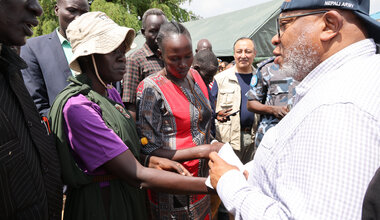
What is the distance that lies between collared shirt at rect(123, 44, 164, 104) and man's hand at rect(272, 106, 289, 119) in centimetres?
147

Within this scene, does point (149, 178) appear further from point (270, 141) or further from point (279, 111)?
point (279, 111)

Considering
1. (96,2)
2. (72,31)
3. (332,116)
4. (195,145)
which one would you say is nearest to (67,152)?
(72,31)

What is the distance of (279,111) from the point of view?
3.23 meters

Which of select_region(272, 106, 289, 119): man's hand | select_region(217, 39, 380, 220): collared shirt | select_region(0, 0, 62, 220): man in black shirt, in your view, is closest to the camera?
select_region(217, 39, 380, 220): collared shirt

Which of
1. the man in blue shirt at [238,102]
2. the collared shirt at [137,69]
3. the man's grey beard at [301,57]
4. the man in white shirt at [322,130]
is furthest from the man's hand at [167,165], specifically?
the man in blue shirt at [238,102]

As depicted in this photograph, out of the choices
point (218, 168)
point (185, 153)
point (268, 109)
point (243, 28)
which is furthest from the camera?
point (243, 28)

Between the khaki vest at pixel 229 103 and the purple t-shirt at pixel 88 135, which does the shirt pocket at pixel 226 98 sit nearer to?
the khaki vest at pixel 229 103

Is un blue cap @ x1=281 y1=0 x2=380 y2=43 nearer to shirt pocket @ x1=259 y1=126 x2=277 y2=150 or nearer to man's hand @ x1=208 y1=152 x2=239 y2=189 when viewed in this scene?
shirt pocket @ x1=259 y1=126 x2=277 y2=150

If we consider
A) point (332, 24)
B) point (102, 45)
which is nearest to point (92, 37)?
point (102, 45)

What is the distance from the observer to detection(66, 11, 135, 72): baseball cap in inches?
66.7

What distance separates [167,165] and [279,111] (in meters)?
1.81

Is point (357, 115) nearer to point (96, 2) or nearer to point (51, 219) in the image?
point (51, 219)

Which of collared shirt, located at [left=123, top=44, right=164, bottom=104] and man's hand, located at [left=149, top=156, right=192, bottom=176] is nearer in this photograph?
man's hand, located at [left=149, top=156, right=192, bottom=176]

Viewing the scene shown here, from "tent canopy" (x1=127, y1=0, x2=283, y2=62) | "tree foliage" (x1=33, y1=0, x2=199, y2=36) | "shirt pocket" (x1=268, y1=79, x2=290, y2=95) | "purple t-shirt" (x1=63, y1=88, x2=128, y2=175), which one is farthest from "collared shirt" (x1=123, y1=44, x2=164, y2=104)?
"tree foliage" (x1=33, y1=0, x2=199, y2=36)
